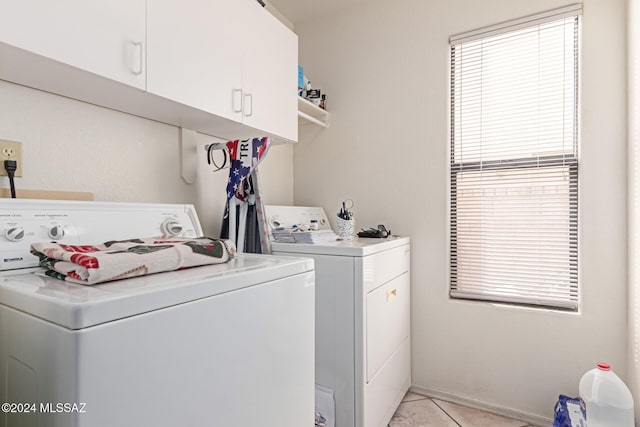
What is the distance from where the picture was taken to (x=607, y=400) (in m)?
1.60

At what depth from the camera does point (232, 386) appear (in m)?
0.82

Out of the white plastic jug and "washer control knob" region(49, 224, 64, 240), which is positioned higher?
"washer control knob" region(49, 224, 64, 240)

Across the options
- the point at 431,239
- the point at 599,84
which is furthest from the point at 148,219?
the point at 599,84

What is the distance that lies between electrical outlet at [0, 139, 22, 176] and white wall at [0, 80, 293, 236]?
2 cm

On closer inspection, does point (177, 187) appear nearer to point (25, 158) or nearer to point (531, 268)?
point (25, 158)

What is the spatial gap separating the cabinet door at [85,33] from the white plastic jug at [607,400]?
2319 millimetres

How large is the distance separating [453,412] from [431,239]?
1016 mm

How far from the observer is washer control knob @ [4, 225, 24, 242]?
0.91 m

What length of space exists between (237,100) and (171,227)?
0.65m

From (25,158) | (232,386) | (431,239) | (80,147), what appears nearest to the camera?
(232,386)

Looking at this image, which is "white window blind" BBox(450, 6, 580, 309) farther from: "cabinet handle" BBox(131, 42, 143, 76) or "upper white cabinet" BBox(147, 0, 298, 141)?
"cabinet handle" BBox(131, 42, 143, 76)

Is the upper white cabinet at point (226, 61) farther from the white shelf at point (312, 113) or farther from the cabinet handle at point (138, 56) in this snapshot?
the white shelf at point (312, 113)

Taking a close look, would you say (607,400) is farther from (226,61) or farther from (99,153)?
(99,153)

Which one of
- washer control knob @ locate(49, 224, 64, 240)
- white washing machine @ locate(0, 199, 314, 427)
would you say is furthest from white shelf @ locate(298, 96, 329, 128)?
washer control knob @ locate(49, 224, 64, 240)
